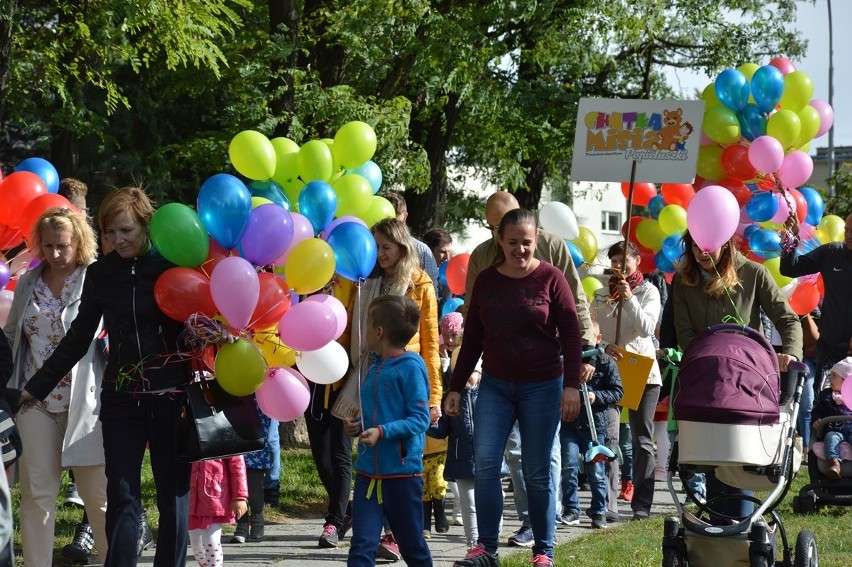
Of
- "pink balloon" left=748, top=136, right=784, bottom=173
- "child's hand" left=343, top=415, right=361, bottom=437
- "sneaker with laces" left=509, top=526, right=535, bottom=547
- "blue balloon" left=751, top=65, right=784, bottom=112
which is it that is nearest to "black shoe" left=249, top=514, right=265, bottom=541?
"sneaker with laces" left=509, top=526, right=535, bottom=547

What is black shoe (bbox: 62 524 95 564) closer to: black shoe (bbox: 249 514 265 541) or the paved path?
the paved path

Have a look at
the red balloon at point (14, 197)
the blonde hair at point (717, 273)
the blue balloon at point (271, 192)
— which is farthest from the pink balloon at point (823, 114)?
the red balloon at point (14, 197)

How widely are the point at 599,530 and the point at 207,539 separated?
3325 mm

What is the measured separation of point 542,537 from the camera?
6.73m

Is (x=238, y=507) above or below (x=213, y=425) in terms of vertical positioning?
below

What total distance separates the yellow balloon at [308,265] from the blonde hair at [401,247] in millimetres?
525

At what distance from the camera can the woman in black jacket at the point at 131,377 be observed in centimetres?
582

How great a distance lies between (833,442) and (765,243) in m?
2.25

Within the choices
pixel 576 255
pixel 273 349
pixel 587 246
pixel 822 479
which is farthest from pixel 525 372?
pixel 587 246

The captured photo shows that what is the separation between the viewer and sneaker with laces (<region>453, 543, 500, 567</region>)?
259 inches

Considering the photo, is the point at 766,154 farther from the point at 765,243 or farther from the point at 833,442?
the point at 833,442

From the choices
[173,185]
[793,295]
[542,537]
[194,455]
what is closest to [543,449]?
[542,537]

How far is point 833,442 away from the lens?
9.93 meters

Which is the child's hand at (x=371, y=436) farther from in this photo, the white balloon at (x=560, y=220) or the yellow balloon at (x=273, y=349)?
the white balloon at (x=560, y=220)
